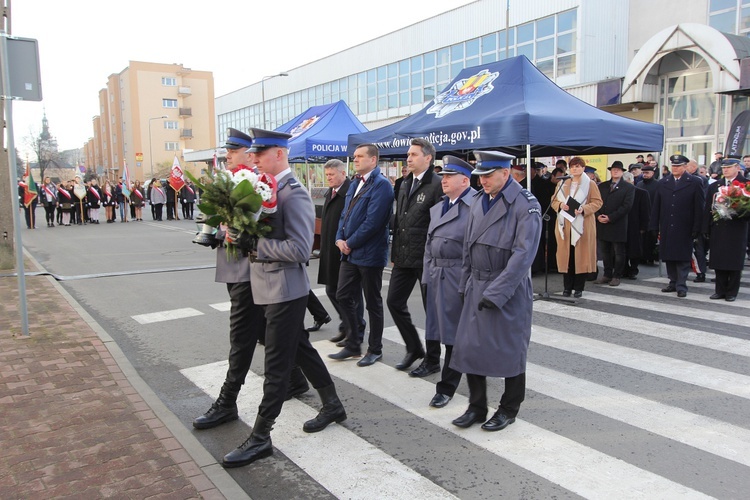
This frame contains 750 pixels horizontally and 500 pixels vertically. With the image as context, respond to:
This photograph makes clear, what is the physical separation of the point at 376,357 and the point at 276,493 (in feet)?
8.42

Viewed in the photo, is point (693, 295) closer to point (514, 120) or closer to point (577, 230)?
point (577, 230)

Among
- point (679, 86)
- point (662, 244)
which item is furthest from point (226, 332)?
point (679, 86)

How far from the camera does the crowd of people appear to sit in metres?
24.2

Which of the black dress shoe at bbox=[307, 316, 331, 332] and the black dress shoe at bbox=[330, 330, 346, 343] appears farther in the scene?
the black dress shoe at bbox=[307, 316, 331, 332]

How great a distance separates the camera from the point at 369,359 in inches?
236

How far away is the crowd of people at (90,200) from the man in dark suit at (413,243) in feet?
62.0

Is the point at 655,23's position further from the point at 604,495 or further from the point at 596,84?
the point at 604,495

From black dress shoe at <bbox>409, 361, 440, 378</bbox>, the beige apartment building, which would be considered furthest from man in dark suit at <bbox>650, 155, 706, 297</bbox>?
the beige apartment building

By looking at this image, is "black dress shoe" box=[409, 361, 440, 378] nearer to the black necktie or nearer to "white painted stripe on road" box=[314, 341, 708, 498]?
"white painted stripe on road" box=[314, 341, 708, 498]

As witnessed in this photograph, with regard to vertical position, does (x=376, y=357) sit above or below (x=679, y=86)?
below

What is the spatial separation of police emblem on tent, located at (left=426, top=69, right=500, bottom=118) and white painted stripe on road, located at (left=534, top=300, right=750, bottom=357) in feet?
12.6

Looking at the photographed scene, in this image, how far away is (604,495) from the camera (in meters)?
3.49

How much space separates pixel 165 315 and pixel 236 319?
4304 millimetres

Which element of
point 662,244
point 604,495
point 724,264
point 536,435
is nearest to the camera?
point 604,495
